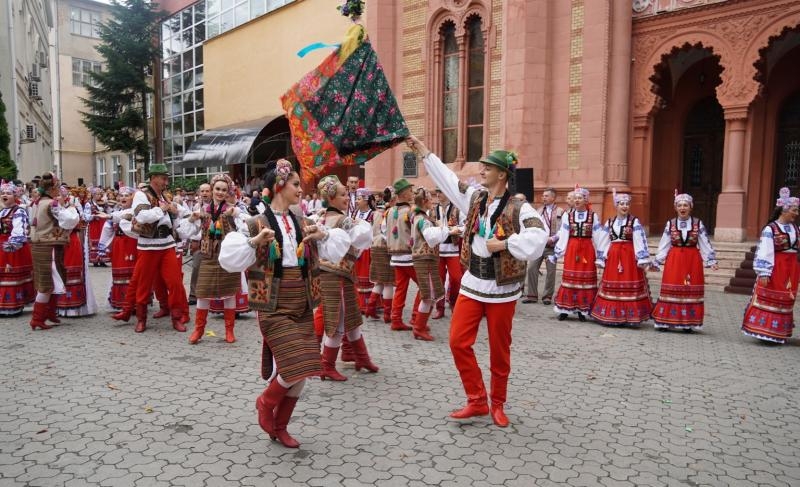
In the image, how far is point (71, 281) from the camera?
328 inches

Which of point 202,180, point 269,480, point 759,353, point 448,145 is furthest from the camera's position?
point 202,180

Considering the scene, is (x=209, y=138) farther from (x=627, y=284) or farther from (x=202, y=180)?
(x=627, y=284)

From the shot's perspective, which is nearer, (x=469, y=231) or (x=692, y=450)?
(x=692, y=450)

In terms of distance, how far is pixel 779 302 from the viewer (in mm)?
7215

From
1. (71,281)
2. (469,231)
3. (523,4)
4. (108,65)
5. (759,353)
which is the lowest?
(759,353)

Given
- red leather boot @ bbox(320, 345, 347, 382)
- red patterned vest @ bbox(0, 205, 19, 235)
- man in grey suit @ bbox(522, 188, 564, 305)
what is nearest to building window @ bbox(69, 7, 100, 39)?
red patterned vest @ bbox(0, 205, 19, 235)

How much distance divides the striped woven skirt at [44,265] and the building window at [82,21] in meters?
39.0

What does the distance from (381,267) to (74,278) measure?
4.38 meters

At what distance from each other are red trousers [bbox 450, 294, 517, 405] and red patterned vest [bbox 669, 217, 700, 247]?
177 inches

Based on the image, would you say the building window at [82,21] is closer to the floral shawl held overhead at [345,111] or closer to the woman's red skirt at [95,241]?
the woman's red skirt at [95,241]

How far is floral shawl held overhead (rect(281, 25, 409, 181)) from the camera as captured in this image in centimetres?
468

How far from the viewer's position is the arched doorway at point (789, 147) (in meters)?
13.7

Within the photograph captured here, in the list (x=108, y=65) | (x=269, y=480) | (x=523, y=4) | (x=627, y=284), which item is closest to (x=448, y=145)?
(x=523, y=4)

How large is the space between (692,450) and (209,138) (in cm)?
2223
